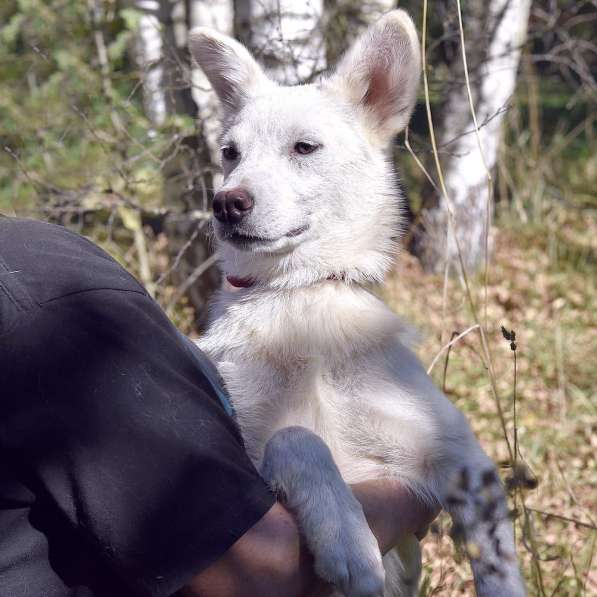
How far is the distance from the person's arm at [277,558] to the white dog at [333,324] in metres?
0.06

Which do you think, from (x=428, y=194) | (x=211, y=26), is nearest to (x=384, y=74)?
(x=211, y=26)

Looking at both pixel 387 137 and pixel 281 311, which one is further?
pixel 387 137

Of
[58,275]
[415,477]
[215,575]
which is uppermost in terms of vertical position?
[58,275]

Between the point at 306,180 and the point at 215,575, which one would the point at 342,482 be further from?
the point at 306,180

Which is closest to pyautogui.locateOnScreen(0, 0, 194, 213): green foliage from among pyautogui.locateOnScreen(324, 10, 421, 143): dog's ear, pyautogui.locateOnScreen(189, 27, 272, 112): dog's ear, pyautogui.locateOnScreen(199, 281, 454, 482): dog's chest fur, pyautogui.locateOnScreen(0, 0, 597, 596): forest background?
pyautogui.locateOnScreen(0, 0, 597, 596): forest background

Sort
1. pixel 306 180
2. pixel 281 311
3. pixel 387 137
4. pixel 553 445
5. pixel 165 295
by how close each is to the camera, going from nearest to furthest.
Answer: pixel 281 311
pixel 306 180
pixel 387 137
pixel 553 445
pixel 165 295

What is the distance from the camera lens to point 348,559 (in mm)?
1722

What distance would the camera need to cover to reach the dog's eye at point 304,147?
8.55ft

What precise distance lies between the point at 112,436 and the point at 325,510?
525 mm

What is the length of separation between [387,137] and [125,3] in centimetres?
339

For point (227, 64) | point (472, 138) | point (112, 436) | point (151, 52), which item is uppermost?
point (227, 64)

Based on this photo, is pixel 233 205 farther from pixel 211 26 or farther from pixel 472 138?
pixel 472 138

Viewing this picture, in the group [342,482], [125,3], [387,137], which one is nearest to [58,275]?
[342,482]

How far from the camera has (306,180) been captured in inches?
100.0
